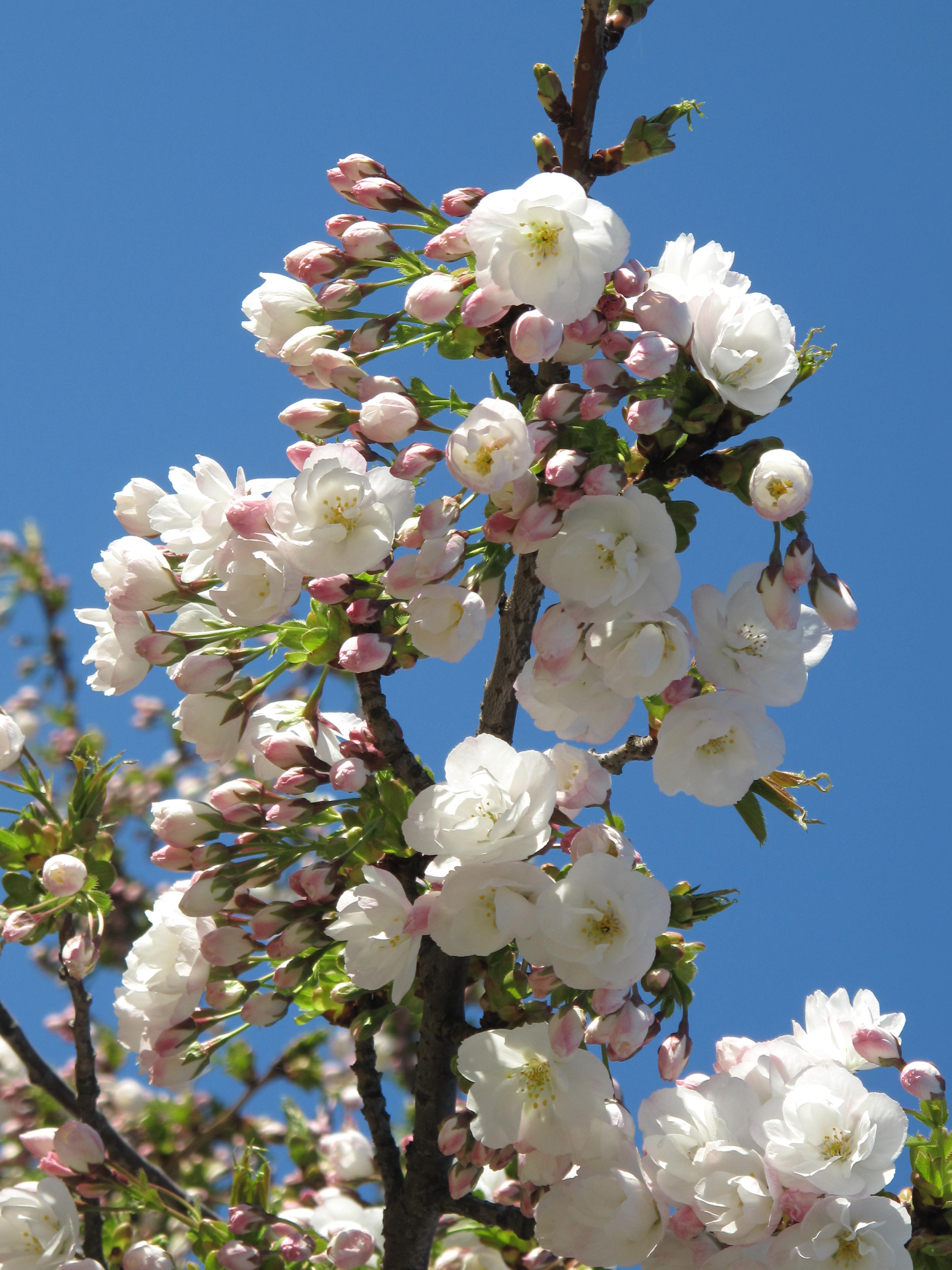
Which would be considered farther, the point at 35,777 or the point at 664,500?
the point at 35,777

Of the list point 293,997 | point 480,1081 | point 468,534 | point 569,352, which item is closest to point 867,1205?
point 480,1081

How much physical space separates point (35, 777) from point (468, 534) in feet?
2.90

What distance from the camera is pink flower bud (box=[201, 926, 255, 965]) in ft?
4.62

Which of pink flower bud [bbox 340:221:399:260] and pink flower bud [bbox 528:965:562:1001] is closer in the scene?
pink flower bud [bbox 528:965:562:1001]

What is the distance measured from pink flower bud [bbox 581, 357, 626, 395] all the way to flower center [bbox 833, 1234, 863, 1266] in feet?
3.06

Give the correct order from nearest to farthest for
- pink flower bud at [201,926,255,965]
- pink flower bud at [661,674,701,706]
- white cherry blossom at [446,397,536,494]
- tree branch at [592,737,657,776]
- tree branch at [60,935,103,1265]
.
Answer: white cherry blossom at [446,397,536,494] → pink flower bud at [661,674,701,706] → pink flower bud at [201,926,255,965] → tree branch at [592,737,657,776] → tree branch at [60,935,103,1265]

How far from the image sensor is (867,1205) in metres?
1.25

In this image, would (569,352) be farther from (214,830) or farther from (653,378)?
(214,830)

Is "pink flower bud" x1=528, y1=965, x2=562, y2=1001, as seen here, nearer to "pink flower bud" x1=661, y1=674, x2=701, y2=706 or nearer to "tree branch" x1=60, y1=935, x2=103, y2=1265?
"pink flower bud" x1=661, y1=674, x2=701, y2=706

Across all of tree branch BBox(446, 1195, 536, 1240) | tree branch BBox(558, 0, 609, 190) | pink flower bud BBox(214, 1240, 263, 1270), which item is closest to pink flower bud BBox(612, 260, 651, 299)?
tree branch BBox(558, 0, 609, 190)

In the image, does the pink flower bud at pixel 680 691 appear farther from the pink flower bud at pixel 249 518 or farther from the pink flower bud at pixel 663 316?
the pink flower bud at pixel 249 518

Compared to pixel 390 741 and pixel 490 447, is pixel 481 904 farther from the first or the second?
pixel 490 447

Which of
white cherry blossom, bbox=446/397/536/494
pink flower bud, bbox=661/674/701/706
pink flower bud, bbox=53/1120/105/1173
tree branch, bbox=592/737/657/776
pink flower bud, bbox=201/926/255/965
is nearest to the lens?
white cherry blossom, bbox=446/397/536/494

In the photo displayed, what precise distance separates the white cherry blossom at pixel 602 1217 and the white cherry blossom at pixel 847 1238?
Result: 0.48ft
